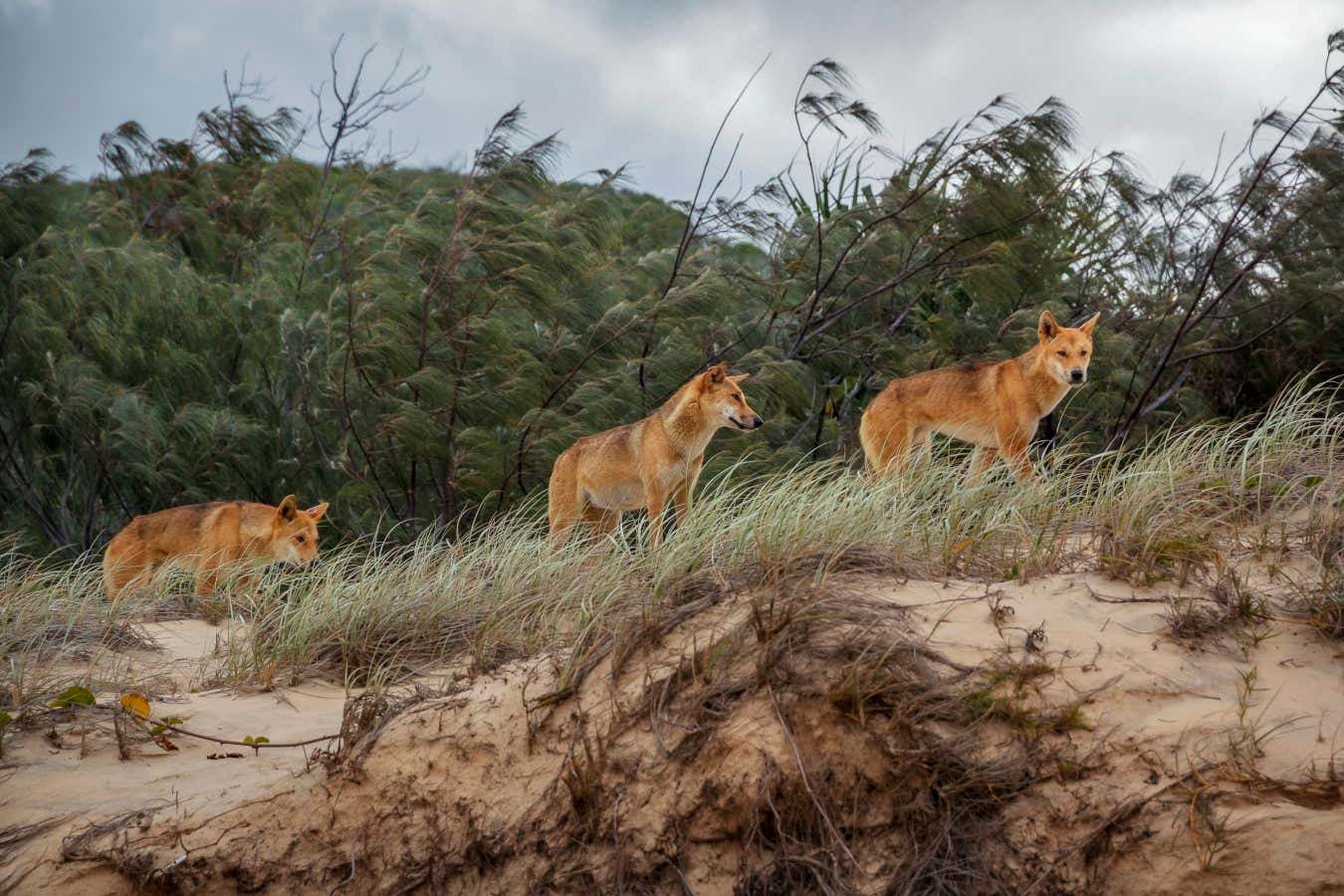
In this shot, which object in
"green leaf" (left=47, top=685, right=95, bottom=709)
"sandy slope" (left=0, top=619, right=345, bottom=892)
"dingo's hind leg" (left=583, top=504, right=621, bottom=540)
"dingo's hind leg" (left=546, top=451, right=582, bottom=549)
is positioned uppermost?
"dingo's hind leg" (left=546, top=451, right=582, bottom=549)

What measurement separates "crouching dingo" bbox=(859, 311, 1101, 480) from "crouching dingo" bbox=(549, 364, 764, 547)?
4.01 ft

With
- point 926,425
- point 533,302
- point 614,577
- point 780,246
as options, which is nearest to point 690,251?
point 780,246

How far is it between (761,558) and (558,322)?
7223 millimetres

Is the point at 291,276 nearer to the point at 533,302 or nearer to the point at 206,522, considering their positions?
the point at 533,302

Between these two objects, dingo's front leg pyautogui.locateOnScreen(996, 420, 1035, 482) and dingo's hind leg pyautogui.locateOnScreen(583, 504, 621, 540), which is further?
dingo's hind leg pyautogui.locateOnScreen(583, 504, 621, 540)

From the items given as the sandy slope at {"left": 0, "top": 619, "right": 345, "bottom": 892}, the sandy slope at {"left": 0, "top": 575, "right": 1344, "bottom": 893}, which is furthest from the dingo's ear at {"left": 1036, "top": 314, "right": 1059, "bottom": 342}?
the sandy slope at {"left": 0, "top": 619, "right": 345, "bottom": 892}

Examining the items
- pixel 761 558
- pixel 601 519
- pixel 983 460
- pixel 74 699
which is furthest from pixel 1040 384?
pixel 74 699

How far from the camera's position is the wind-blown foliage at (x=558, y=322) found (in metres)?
11.4

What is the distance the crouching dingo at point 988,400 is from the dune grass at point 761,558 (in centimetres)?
147

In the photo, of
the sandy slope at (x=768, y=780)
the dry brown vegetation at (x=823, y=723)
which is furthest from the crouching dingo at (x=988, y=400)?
the sandy slope at (x=768, y=780)

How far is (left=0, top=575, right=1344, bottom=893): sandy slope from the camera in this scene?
4391 millimetres

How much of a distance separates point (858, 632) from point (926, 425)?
15.9 feet

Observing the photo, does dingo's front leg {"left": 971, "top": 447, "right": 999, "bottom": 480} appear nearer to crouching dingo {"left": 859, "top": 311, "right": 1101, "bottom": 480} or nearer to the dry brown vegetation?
crouching dingo {"left": 859, "top": 311, "right": 1101, "bottom": 480}

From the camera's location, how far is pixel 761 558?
5637 mm
